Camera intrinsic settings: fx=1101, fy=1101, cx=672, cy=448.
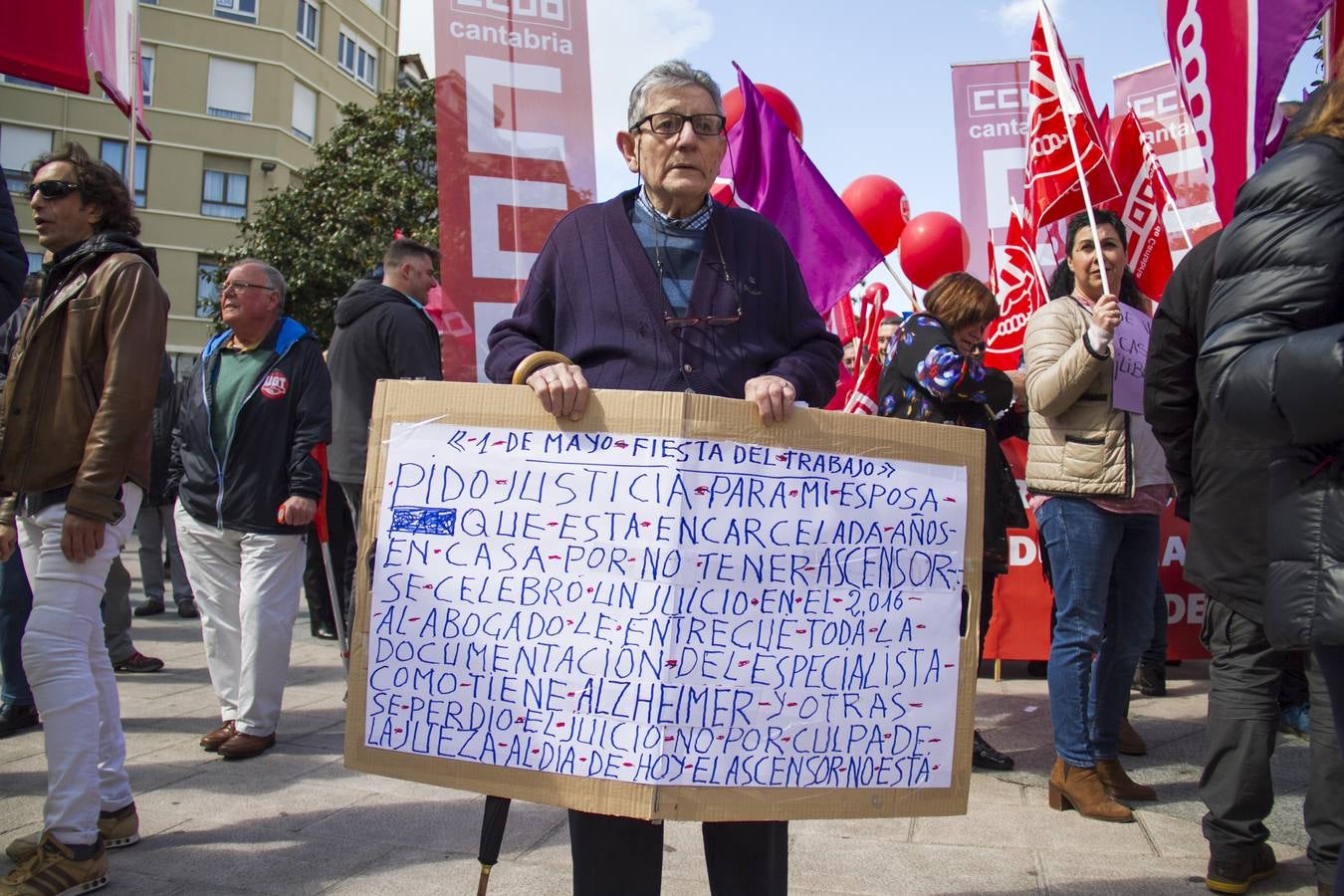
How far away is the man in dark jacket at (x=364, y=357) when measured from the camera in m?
5.80

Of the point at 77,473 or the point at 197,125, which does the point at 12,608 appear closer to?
the point at 77,473

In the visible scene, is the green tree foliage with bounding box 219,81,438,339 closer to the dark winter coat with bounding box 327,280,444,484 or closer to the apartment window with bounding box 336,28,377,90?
the dark winter coat with bounding box 327,280,444,484

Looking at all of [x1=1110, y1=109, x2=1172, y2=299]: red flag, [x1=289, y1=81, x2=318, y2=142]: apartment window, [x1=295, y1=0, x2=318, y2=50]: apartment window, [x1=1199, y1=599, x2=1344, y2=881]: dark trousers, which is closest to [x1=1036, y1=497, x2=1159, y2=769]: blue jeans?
[x1=1199, y1=599, x2=1344, y2=881]: dark trousers

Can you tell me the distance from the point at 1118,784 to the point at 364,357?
162 inches

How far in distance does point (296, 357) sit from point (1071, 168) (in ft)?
12.0

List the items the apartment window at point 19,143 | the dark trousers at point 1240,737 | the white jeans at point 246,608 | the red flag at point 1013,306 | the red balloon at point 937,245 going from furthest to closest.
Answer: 1. the apartment window at point 19,143
2. the red balloon at point 937,245
3. the red flag at point 1013,306
4. the white jeans at point 246,608
5. the dark trousers at point 1240,737

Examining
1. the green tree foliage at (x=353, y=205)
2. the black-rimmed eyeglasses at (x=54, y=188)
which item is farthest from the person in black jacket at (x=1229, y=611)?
the green tree foliage at (x=353, y=205)

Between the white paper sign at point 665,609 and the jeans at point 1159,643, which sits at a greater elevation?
the white paper sign at point 665,609

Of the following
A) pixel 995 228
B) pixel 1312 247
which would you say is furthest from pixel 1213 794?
pixel 995 228

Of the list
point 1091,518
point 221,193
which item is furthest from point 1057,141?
point 221,193

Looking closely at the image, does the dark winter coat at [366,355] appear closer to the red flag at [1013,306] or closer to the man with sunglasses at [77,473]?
the man with sunglasses at [77,473]

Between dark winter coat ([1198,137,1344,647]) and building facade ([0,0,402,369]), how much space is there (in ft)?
110

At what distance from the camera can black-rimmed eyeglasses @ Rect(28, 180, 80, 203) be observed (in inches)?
137

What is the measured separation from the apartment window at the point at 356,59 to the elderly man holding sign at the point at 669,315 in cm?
4026
